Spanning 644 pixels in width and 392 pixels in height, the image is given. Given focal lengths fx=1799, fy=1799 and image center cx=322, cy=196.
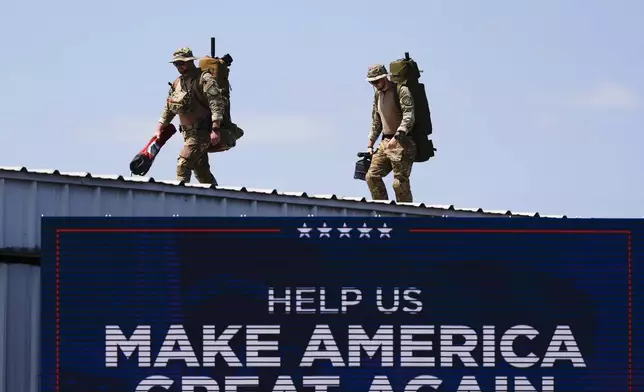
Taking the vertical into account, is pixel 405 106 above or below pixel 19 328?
above

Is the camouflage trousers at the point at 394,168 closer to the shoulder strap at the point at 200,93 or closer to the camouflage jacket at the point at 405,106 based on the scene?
the camouflage jacket at the point at 405,106

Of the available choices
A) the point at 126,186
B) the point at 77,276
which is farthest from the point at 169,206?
the point at 77,276

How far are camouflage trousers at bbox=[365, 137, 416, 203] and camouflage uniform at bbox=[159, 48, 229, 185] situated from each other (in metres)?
2.41

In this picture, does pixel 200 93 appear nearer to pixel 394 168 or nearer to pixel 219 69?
pixel 219 69

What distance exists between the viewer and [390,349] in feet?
63.5

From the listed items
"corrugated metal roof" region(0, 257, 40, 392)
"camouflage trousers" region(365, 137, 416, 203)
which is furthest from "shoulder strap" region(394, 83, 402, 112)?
"corrugated metal roof" region(0, 257, 40, 392)

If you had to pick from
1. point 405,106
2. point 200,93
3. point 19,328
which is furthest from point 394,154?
point 19,328

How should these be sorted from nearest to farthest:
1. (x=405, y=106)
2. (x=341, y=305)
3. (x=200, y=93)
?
(x=341, y=305) < (x=405, y=106) < (x=200, y=93)

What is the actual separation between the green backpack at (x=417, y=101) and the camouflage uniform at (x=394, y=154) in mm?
116

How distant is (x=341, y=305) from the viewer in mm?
19297

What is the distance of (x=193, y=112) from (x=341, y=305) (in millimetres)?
9389

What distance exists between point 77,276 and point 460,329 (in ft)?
13.6

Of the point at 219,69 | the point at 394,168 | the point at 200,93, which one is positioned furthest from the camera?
the point at 219,69

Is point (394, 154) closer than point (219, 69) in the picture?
Yes
